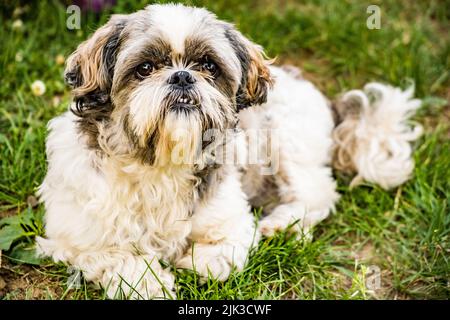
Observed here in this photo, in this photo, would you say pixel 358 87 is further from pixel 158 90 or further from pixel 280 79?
pixel 158 90

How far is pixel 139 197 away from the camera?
3.55 meters

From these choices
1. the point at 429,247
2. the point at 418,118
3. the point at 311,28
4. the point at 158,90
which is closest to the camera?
the point at 158,90

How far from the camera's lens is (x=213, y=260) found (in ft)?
12.0

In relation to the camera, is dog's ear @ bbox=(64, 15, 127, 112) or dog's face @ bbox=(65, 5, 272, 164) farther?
dog's ear @ bbox=(64, 15, 127, 112)

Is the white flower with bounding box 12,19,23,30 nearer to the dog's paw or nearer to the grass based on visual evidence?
the grass

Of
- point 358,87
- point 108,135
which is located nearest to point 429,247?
point 358,87

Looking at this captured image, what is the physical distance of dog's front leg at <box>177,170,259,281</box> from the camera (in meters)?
3.66

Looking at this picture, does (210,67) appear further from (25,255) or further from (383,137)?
(383,137)

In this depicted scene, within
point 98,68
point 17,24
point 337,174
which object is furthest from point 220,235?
point 17,24

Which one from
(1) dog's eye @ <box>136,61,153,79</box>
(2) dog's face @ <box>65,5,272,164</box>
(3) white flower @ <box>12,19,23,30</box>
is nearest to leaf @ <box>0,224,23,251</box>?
(2) dog's face @ <box>65,5,272,164</box>

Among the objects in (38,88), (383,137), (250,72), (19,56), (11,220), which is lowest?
(11,220)

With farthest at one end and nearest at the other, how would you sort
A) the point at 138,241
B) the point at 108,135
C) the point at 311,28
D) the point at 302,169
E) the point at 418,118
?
the point at 311,28 → the point at 418,118 → the point at 302,169 → the point at 138,241 → the point at 108,135

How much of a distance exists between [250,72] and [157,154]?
0.68 m
